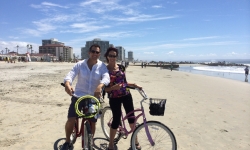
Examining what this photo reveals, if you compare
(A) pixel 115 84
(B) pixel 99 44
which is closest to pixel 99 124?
(A) pixel 115 84

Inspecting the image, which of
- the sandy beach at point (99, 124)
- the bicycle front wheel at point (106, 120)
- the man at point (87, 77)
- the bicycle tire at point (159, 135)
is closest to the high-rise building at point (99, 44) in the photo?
the man at point (87, 77)

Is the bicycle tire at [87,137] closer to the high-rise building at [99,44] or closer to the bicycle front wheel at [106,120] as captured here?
the high-rise building at [99,44]

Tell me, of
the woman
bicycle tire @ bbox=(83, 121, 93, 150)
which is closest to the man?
bicycle tire @ bbox=(83, 121, 93, 150)

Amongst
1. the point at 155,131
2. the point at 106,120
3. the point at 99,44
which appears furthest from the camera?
the point at 106,120

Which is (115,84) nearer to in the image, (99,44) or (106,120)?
(99,44)

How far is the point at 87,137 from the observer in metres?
3.06

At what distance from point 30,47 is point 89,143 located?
143282mm

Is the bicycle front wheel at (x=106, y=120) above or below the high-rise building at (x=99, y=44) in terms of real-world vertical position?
below

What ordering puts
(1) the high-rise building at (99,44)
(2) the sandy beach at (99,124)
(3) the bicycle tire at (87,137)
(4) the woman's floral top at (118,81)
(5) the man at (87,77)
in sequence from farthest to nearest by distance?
(2) the sandy beach at (99,124), (1) the high-rise building at (99,44), (4) the woman's floral top at (118,81), (5) the man at (87,77), (3) the bicycle tire at (87,137)

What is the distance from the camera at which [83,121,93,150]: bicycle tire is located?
2990 mm

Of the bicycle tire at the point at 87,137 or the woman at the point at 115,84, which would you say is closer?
the bicycle tire at the point at 87,137

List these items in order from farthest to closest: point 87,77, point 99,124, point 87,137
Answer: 1. point 99,124
2. point 87,77
3. point 87,137

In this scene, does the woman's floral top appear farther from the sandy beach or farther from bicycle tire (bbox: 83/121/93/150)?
the sandy beach

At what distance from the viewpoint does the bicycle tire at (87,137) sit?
299 cm
